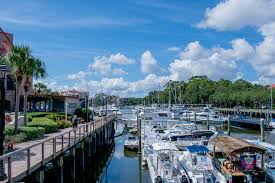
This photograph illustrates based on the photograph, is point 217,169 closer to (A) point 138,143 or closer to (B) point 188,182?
(B) point 188,182

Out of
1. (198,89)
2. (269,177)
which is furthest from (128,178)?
(198,89)

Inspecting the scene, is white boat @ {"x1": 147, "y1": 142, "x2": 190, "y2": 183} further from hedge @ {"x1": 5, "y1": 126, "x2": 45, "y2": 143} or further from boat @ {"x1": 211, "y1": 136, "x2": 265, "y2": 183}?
hedge @ {"x1": 5, "y1": 126, "x2": 45, "y2": 143}

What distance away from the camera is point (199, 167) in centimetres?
2458

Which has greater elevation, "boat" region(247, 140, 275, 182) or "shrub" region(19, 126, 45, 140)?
"shrub" region(19, 126, 45, 140)

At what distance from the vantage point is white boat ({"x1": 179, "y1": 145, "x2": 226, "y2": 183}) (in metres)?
23.3

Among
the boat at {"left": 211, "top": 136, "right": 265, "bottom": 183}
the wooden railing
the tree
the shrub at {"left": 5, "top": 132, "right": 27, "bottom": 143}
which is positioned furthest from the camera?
the tree

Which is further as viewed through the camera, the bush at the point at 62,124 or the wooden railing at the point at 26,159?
the bush at the point at 62,124

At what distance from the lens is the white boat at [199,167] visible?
2330 centimetres

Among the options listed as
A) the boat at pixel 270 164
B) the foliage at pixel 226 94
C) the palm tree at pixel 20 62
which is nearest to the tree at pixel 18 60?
the palm tree at pixel 20 62

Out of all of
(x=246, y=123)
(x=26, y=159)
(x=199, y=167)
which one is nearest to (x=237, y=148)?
(x=199, y=167)

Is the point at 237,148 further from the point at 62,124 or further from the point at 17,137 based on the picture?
the point at 62,124

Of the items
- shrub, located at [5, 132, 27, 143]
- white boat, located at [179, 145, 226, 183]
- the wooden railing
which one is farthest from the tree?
white boat, located at [179, 145, 226, 183]

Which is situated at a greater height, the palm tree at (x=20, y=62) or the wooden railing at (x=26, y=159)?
the palm tree at (x=20, y=62)

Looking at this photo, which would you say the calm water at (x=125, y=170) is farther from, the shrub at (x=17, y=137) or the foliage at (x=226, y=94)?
the foliage at (x=226, y=94)
